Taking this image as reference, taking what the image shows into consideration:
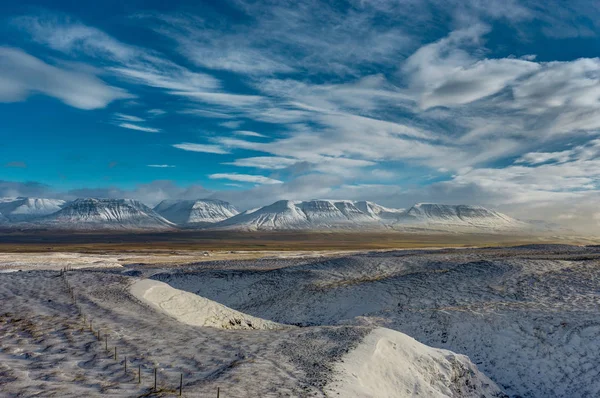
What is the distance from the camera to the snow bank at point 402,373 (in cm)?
1190

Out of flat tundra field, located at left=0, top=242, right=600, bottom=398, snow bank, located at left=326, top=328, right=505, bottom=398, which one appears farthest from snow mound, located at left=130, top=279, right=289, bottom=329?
snow bank, located at left=326, top=328, right=505, bottom=398

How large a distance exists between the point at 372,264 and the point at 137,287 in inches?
847

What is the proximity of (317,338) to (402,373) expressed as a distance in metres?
3.60

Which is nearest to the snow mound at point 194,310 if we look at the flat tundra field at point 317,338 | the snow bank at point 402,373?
the flat tundra field at point 317,338

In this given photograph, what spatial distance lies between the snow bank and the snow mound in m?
8.56

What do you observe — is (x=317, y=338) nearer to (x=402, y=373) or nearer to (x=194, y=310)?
(x=402, y=373)

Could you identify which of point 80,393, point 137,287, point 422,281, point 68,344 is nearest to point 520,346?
point 422,281

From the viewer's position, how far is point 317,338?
15742 mm

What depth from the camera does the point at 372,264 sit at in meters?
38.0

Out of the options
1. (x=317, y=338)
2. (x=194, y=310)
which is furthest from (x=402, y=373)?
(x=194, y=310)

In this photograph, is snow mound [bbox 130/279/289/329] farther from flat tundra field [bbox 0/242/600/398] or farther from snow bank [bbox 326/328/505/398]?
snow bank [bbox 326/328/505/398]

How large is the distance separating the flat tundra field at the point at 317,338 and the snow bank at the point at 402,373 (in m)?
0.05

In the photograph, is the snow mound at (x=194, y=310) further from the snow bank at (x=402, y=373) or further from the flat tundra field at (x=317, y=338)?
the snow bank at (x=402, y=373)

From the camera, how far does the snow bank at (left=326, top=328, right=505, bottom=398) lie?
11.9 metres
